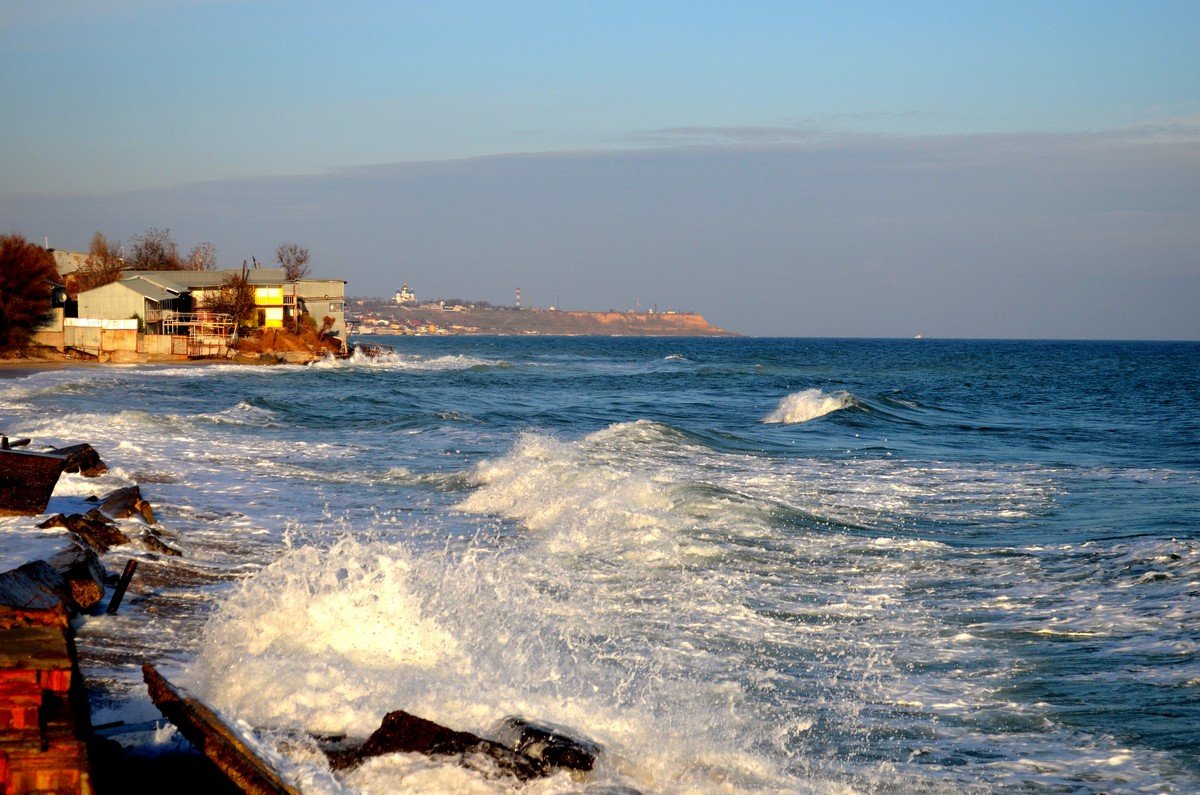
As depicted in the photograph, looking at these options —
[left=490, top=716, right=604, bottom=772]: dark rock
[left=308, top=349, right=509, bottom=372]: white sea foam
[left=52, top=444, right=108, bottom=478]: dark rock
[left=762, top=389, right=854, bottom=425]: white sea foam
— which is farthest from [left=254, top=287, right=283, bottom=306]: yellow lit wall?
[left=490, top=716, right=604, bottom=772]: dark rock

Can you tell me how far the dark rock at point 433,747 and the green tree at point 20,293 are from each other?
54.1 m

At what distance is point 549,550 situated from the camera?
12.2 meters

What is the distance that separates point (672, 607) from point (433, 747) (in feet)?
16.0

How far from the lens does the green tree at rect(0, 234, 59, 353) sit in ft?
171

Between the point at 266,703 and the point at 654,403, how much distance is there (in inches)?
1408

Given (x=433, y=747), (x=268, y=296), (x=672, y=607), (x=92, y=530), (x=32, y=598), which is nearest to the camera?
(x=32, y=598)

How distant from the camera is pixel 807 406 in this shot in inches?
1384

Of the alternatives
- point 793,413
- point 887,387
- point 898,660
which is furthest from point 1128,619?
point 887,387

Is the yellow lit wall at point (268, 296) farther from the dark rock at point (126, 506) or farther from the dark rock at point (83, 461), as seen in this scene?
the dark rock at point (126, 506)

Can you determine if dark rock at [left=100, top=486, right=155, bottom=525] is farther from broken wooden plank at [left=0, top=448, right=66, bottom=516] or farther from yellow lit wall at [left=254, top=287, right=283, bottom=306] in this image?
yellow lit wall at [left=254, top=287, right=283, bottom=306]

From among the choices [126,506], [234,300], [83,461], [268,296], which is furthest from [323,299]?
[126,506]

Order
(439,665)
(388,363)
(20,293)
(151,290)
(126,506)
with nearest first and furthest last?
(439,665), (126,506), (20,293), (151,290), (388,363)

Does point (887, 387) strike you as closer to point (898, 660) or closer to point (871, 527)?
point (871, 527)

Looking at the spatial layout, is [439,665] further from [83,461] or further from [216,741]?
[83,461]
